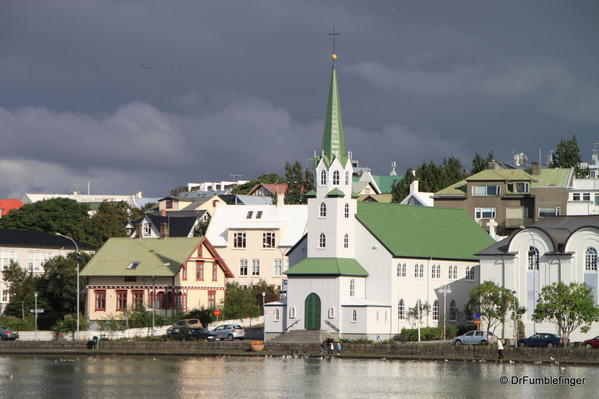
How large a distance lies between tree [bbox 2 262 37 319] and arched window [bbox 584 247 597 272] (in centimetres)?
5044

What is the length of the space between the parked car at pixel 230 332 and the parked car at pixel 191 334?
5.56 ft

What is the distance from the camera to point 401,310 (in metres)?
97.2

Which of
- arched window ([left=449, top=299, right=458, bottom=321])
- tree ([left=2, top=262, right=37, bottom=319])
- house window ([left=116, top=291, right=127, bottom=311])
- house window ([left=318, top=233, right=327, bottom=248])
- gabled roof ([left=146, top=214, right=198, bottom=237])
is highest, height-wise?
gabled roof ([left=146, top=214, right=198, bottom=237])

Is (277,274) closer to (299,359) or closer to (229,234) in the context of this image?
(229,234)

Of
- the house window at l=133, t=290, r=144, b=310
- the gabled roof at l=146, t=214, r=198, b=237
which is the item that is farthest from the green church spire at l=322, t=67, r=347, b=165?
the gabled roof at l=146, t=214, r=198, b=237

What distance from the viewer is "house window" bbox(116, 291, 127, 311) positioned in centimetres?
10881

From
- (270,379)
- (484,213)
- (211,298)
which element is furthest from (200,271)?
(270,379)

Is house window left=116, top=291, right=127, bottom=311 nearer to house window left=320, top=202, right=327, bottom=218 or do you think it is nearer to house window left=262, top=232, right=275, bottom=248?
house window left=262, top=232, right=275, bottom=248

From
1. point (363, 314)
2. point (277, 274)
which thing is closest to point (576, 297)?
point (363, 314)

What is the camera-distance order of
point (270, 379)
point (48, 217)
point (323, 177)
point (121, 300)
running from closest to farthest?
point (270, 379) < point (323, 177) < point (121, 300) < point (48, 217)

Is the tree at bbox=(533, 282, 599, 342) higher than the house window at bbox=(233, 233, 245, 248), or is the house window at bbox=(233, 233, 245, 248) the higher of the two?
the house window at bbox=(233, 233, 245, 248)

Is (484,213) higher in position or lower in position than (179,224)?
higher

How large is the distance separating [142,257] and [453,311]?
28.5m

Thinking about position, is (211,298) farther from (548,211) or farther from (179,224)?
(548,211)
